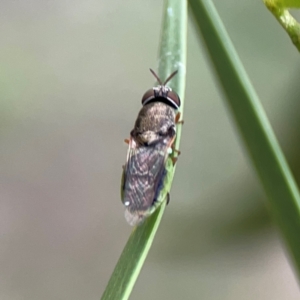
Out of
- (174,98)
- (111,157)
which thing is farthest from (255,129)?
(111,157)

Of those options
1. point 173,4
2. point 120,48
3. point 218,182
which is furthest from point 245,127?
point 120,48

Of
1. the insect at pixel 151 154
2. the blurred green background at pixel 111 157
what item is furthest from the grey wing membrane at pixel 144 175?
the blurred green background at pixel 111 157

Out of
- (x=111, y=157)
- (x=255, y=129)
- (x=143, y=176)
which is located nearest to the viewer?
(x=255, y=129)

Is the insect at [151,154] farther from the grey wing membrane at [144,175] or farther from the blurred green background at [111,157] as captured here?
the blurred green background at [111,157]

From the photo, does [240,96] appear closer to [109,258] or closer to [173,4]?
A: [173,4]

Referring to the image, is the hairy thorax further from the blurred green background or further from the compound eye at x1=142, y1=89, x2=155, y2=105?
the blurred green background

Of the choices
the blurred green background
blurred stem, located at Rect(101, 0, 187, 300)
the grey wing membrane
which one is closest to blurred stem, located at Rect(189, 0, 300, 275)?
blurred stem, located at Rect(101, 0, 187, 300)

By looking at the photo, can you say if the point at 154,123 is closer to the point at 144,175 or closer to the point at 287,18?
the point at 144,175
